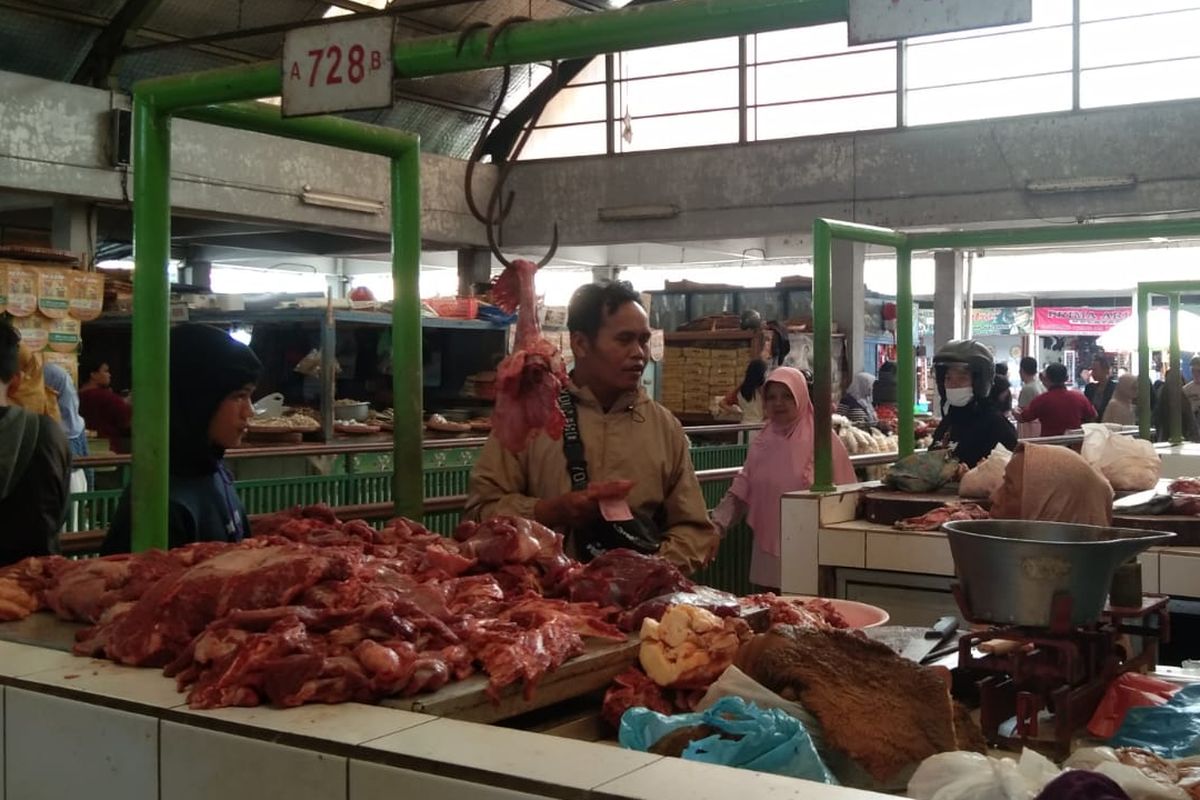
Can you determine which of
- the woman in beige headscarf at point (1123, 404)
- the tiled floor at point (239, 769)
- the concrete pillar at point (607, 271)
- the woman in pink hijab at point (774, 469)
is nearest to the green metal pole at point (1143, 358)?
the woman in pink hijab at point (774, 469)

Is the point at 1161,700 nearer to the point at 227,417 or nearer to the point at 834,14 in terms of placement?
the point at 834,14

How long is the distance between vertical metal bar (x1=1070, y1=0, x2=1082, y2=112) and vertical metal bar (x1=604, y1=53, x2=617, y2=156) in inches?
210

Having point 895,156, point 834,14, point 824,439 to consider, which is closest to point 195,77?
point 834,14

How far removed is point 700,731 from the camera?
1823 millimetres

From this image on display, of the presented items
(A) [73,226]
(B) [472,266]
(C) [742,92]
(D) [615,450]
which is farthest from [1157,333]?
(D) [615,450]

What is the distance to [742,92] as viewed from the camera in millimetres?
14383

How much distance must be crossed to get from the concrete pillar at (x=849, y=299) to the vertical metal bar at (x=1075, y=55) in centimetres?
281

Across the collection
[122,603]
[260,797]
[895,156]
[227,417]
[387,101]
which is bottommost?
[260,797]

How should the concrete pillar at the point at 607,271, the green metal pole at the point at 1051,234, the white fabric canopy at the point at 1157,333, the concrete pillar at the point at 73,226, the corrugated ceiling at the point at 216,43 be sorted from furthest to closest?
the concrete pillar at the point at 607,271 → the white fabric canopy at the point at 1157,333 → the corrugated ceiling at the point at 216,43 → the concrete pillar at the point at 73,226 → the green metal pole at the point at 1051,234

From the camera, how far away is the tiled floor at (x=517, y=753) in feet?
5.25

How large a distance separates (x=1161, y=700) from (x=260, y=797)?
1.57 metres

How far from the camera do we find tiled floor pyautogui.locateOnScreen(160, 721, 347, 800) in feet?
5.67

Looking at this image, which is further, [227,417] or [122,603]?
[227,417]

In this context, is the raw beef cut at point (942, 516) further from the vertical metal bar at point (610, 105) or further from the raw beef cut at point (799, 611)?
the vertical metal bar at point (610, 105)
